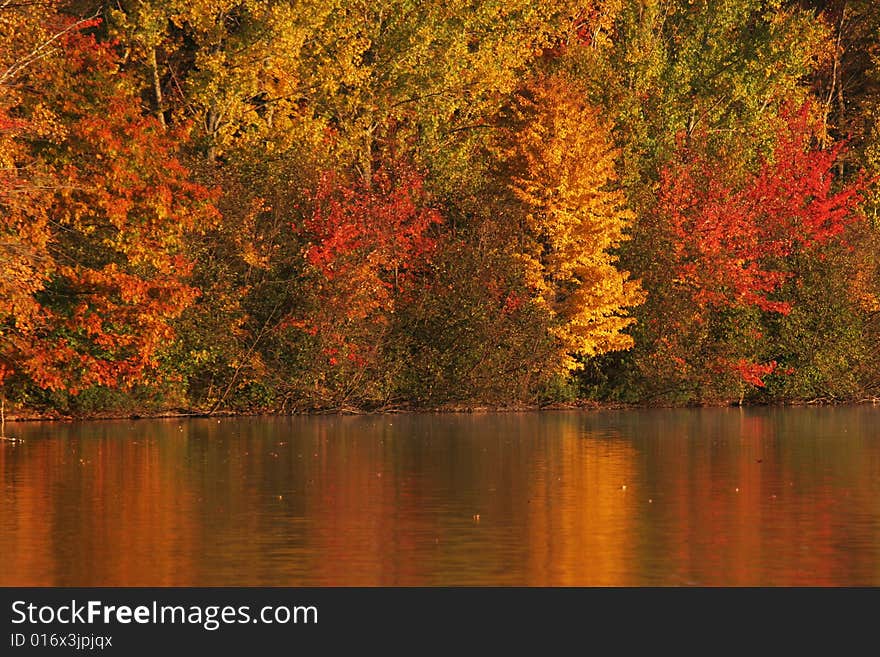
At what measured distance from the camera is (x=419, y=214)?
57.3m

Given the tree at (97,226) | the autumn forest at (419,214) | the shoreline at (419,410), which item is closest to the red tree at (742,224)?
the autumn forest at (419,214)

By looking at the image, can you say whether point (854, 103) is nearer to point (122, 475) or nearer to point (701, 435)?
point (701, 435)

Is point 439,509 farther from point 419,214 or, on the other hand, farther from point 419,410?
point 419,214

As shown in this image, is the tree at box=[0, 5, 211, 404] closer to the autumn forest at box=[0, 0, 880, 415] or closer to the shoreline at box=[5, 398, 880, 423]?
the autumn forest at box=[0, 0, 880, 415]

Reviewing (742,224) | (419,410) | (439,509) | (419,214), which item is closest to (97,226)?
(419,214)

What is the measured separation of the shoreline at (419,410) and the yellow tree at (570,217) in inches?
87.3

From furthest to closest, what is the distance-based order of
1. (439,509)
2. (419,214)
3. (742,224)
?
(742,224)
(419,214)
(439,509)

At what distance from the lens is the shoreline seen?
1950 inches

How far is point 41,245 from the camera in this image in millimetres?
42031

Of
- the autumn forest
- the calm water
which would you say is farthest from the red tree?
the calm water

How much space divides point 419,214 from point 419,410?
6498 millimetres
